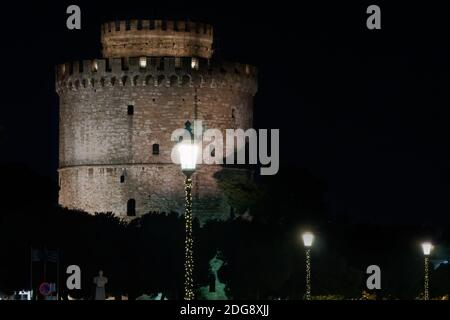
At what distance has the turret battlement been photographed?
244ft

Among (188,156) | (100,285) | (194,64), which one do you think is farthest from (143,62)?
(188,156)

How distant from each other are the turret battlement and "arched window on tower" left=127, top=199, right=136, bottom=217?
4969 mm

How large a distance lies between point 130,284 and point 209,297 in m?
4.03

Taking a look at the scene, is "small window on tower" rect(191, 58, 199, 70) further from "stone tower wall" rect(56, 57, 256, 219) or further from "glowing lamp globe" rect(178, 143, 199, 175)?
"glowing lamp globe" rect(178, 143, 199, 175)

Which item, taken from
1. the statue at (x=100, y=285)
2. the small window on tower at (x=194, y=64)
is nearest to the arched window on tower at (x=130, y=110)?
the small window on tower at (x=194, y=64)

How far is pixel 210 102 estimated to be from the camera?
74.1m

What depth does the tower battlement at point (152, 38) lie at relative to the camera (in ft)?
250

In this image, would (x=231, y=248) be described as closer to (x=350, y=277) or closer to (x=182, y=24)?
(x=350, y=277)

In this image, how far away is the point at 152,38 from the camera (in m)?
76.1

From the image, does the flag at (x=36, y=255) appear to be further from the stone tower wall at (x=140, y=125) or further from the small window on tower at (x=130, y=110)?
the small window on tower at (x=130, y=110)

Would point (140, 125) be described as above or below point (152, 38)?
below

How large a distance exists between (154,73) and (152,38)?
2313 millimetres

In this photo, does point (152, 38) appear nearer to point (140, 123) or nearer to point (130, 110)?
point (130, 110)

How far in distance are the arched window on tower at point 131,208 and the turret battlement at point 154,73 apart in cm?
497
